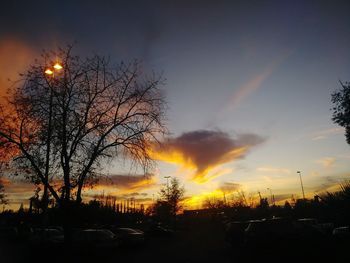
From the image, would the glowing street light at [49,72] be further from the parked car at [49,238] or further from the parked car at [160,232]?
the parked car at [160,232]

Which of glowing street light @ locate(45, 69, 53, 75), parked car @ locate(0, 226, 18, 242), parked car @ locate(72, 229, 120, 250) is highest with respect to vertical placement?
glowing street light @ locate(45, 69, 53, 75)

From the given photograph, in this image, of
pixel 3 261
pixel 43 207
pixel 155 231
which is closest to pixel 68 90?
pixel 43 207

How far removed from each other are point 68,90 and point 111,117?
2989mm

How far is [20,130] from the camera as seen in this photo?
19.6 metres

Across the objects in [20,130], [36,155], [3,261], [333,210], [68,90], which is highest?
[68,90]

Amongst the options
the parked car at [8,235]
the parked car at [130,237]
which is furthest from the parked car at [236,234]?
→ the parked car at [8,235]

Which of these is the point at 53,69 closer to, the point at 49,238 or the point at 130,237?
the point at 49,238

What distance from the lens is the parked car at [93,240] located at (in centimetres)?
2309

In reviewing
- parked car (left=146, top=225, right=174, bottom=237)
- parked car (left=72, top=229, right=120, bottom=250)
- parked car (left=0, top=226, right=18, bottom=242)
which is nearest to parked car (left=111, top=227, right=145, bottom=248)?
parked car (left=72, top=229, right=120, bottom=250)

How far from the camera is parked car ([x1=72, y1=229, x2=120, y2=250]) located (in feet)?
75.8

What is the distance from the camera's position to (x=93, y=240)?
23.3 meters

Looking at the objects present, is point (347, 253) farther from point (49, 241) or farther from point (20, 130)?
point (49, 241)

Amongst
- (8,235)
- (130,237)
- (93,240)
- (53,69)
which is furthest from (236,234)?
(8,235)

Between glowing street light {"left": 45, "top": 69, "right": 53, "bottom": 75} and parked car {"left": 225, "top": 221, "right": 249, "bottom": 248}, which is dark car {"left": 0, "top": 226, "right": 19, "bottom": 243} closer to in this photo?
parked car {"left": 225, "top": 221, "right": 249, "bottom": 248}
